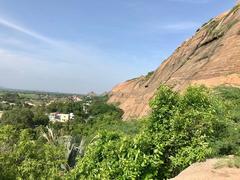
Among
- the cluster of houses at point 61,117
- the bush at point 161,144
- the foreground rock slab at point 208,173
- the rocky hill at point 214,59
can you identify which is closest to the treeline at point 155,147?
the bush at point 161,144

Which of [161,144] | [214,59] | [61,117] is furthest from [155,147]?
[61,117]

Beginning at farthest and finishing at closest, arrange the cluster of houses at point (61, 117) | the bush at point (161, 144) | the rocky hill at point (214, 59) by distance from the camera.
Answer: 1. the cluster of houses at point (61, 117)
2. the rocky hill at point (214, 59)
3. the bush at point (161, 144)

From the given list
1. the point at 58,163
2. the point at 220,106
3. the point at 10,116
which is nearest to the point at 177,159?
→ the point at 220,106

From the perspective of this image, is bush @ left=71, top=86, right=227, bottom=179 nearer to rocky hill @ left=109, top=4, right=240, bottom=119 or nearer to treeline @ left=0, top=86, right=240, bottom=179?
treeline @ left=0, top=86, right=240, bottom=179

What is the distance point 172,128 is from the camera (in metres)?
12.4

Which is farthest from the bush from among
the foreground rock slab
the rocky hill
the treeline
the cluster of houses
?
the cluster of houses

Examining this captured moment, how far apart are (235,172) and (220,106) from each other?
4567mm

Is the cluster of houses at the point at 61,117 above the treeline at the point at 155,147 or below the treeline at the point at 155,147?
below

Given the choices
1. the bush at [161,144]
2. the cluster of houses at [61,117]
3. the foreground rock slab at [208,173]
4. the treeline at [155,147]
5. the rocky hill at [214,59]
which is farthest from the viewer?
the cluster of houses at [61,117]

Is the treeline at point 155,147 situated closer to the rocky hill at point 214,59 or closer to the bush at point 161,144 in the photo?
the bush at point 161,144

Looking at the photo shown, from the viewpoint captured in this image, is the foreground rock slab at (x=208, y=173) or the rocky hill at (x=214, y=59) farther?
the rocky hill at (x=214, y=59)

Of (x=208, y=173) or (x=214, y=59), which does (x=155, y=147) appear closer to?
(x=208, y=173)

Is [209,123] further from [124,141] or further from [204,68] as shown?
[204,68]

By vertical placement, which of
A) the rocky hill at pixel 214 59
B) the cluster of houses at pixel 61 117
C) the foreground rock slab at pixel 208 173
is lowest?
the cluster of houses at pixel 61 117
